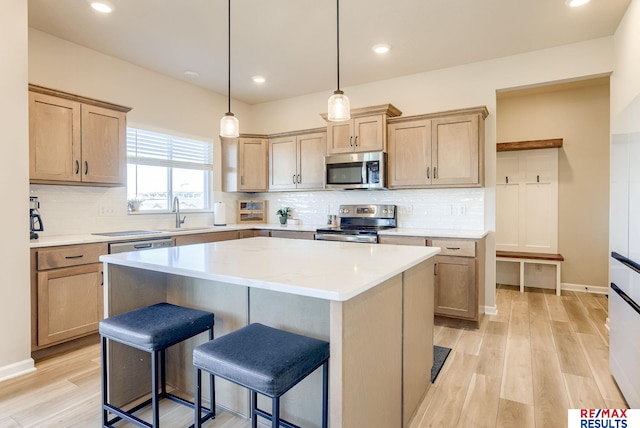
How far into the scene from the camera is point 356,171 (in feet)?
13.9

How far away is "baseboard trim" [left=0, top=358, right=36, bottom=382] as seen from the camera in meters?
2.41

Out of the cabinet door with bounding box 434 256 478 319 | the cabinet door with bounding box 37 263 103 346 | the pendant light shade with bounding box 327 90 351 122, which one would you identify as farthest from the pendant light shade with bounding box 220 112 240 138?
the cabinet door with bounding box 434 256 478 319

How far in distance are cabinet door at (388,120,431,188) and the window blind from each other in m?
2.52

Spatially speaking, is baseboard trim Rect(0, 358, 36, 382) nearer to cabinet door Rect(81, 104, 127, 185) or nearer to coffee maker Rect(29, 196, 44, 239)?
coffee maker Rect(29, 196, 44, 239)

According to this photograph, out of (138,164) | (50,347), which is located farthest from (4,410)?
(138,164)

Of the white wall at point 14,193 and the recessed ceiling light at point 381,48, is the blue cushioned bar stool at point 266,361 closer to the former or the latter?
the white wall at point 14,193

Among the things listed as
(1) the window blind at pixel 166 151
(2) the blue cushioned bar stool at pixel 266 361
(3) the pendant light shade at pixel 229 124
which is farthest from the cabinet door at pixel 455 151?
(1) the window blind at pixel 166 151

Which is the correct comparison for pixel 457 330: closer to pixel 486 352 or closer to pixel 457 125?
pixel 486 352

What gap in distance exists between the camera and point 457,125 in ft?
12.1

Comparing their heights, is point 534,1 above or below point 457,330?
above

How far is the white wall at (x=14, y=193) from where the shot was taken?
7.95ft

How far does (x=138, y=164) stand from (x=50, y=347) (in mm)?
2059

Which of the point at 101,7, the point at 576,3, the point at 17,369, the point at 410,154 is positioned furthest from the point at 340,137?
the point at 17,369

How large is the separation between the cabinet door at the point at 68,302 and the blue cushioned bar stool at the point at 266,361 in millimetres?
1962
